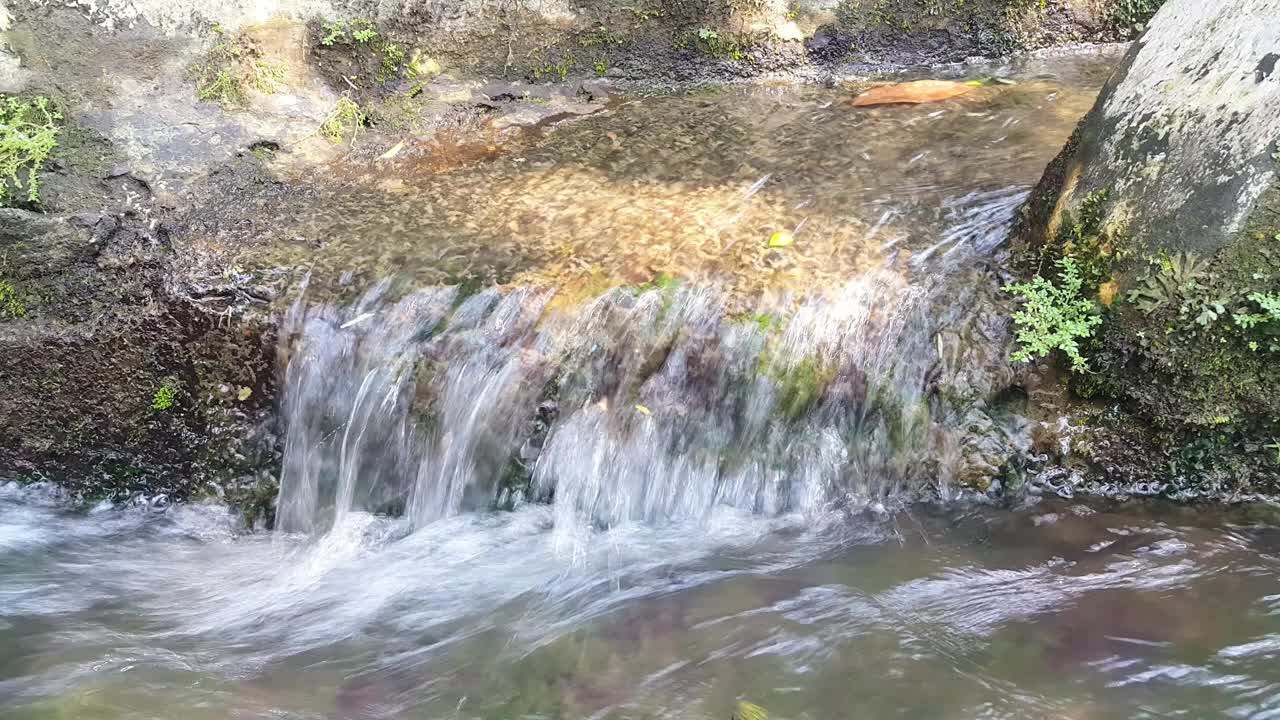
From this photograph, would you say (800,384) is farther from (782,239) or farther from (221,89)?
(221,89)

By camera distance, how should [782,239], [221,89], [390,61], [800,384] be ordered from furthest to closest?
[390,61]
[221,89]
[782,239]
[800,384]

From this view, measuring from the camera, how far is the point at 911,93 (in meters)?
5.63

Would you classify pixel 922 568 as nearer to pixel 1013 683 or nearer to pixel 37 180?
pixel 1013 683

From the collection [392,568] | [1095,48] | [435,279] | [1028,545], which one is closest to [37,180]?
[435,279]

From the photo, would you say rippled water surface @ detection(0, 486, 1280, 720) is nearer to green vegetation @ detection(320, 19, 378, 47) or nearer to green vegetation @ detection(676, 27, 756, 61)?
green vegetation @ detection(320, 19, 378, 47)

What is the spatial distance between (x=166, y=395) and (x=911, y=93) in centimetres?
464

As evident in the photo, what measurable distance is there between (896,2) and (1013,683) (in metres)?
5.02

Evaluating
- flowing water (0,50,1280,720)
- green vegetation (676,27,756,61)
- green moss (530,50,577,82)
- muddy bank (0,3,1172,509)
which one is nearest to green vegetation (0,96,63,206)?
muddy bank (0,3,1172,509)

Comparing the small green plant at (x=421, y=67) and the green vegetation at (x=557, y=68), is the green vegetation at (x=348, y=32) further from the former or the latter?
the green vegetation at (x=557, y=68)

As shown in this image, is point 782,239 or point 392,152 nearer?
point 782,239

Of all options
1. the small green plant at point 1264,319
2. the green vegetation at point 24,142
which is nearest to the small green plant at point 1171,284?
the small green plant at point 1264,319

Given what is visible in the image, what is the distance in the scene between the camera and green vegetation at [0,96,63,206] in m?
4.26

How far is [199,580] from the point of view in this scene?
3689 mm

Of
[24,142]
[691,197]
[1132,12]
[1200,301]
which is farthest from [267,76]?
[1132,12]
